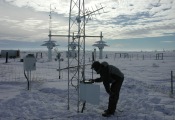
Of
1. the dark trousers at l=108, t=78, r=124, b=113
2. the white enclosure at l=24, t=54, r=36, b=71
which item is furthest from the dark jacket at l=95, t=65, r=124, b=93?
the white enclosure at l=24, t=54, r=36, b=71

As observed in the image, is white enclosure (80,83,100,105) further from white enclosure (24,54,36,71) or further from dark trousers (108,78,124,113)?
white enclosure (24,54,36,71)

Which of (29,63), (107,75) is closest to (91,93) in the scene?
(107,75)

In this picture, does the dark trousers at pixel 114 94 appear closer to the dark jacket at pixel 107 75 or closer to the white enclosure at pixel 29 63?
the dark jacket at pixel 107 75

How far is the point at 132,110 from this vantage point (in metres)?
8.01

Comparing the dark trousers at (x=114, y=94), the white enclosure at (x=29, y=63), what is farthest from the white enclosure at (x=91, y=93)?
the white enclosure at (x=29, y=63)

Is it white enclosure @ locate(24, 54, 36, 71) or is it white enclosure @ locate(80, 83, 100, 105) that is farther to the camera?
white enclosure @ locate(24, 54, 36, 71)

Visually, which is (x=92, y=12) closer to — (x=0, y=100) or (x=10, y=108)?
(x=10, y=108)

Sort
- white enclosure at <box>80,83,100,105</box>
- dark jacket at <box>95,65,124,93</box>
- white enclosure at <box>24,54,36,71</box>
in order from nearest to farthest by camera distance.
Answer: dark jacket at <box>95,65,124,93</box> → white enclosure at <box>80,83,100,105</box> → white enclosure at <box>24,54,36,71</box>

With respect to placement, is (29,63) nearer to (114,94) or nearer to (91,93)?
(91,93)

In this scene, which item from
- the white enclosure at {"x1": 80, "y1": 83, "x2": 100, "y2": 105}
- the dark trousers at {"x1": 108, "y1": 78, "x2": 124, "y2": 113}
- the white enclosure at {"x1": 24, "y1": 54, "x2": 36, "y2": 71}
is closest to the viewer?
the white enclosure at {"x1": 80, "y1": 83, "x2": 100, "y2": 105}

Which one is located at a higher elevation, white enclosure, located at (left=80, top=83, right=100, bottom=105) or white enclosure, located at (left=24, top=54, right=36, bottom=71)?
white enclosure, located at (left=24, top=54, right=36, bottom=71)

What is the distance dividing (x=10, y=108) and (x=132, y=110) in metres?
3.81

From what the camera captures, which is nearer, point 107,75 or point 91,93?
point 107,75

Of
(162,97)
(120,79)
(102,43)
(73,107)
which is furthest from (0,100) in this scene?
(102,43)
